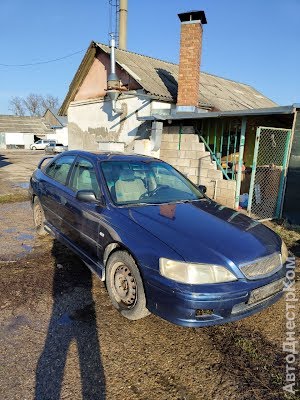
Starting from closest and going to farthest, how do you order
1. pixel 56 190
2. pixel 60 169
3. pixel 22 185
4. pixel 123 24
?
pixel 56 190 < pixel 60 169 < pixel 22 185 < pixel 123 24

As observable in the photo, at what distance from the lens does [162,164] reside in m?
4.57

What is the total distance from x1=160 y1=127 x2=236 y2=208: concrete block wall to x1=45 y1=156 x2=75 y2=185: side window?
14.2ft

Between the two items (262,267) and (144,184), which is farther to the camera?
(144,184)

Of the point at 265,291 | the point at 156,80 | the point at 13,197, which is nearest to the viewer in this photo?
the point at 265,291

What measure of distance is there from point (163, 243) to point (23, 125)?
55.8 m

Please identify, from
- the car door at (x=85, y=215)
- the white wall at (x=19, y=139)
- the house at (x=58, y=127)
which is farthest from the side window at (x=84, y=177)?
the white wall at (x=19, y=139)

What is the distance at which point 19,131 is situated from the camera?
50.4 meters

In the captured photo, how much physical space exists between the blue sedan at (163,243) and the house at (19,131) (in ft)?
166

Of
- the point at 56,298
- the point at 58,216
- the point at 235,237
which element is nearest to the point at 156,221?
the point at 235,237

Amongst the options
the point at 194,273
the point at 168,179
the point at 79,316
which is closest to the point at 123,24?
the point at 168,179

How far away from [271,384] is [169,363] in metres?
0.80

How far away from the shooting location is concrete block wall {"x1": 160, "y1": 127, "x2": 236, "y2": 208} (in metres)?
8.01

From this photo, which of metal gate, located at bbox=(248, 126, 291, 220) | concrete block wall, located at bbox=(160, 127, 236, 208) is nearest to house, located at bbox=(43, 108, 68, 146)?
concrete block wall, located at bbox=(160, 127, 236, 208)

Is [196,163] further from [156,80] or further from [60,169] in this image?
[156,80]
